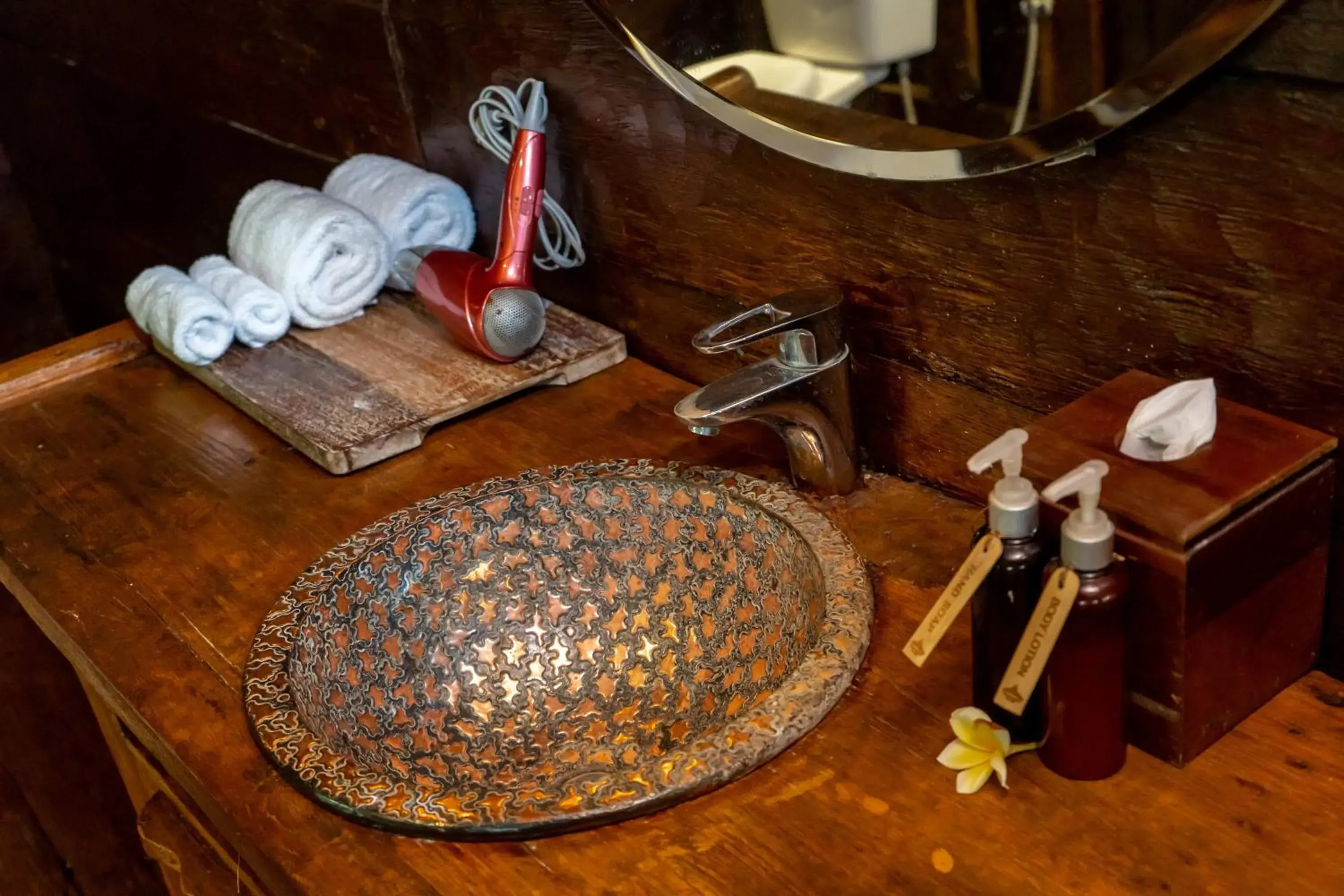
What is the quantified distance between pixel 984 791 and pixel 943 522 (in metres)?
0.27

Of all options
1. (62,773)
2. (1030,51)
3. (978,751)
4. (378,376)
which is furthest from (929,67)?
(62,773)

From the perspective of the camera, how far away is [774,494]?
919mm

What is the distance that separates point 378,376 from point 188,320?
0.20m

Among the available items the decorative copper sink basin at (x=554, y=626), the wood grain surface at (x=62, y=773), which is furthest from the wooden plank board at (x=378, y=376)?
the wood grain surface at (x=62, y=773)

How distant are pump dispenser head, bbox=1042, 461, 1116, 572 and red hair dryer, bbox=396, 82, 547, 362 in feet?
2.12

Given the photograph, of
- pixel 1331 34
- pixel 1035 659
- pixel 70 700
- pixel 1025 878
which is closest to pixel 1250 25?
pixel 1331 34

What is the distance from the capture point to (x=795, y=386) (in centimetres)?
92

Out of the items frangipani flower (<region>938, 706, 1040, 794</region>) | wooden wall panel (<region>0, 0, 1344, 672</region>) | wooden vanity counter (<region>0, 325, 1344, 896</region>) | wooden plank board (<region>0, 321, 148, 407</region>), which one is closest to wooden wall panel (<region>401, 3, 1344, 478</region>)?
wooden wall panel (<region>0, 0, 1344, 672</region>)

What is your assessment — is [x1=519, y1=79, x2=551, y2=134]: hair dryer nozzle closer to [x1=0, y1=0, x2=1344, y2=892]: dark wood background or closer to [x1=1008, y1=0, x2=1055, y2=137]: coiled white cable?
[x1=0, y1=0, x2=1344, y2=892]: dark wood background

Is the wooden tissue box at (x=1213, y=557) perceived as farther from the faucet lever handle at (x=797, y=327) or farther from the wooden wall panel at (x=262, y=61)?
the wooden wall panel at (x=262, y=61)

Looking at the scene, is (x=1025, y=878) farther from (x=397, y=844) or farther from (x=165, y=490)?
(x=165, y=490)

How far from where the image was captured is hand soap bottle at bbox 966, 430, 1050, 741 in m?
0.66

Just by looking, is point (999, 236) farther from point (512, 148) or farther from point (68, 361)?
point (68, 361)

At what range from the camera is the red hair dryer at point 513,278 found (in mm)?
1161
